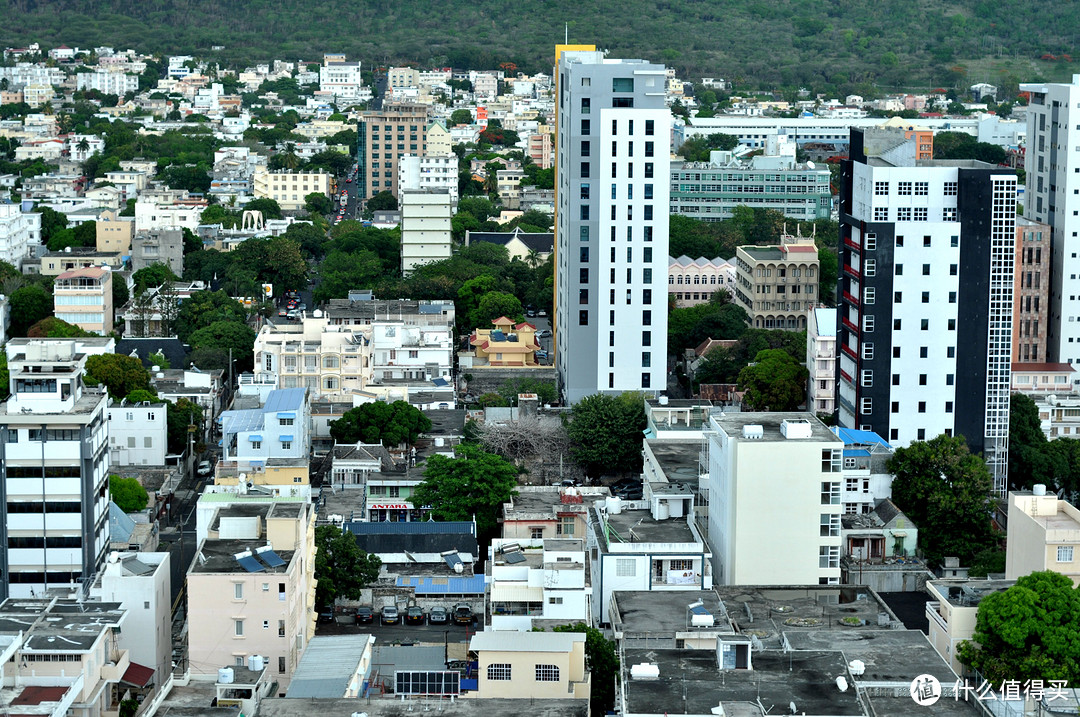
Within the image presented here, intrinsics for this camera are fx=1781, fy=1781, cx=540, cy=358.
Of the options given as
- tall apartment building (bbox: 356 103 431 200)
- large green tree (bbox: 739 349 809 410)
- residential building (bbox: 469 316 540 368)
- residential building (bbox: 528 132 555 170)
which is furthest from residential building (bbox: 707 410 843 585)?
residential building (bbox: 528 132 555 170)

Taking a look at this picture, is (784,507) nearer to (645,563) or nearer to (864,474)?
(645,563)

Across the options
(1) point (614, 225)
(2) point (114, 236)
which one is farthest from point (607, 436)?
(2) point (114, 236)

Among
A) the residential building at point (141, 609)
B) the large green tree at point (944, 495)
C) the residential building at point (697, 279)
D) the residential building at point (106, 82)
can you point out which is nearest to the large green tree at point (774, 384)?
the large green tree at point (944, 495)

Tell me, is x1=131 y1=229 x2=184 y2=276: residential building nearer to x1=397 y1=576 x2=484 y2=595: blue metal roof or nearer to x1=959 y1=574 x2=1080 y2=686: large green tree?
x1=397 y1=576 x2=484 y2=595: blue metal roof

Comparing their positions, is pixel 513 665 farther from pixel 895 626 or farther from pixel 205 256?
pixel 205 256

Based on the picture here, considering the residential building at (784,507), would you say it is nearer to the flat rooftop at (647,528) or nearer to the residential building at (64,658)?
the flat rooftop at (647,528)
